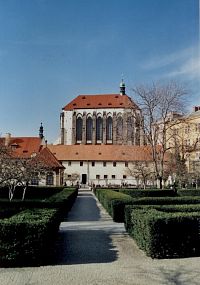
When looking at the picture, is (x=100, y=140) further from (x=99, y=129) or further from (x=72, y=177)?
(x=72, y=177)

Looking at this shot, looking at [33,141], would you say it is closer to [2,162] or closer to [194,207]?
[2,162]

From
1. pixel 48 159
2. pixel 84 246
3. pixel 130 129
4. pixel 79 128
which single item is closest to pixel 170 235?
pixel 84 246

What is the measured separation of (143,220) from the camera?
10.2 m

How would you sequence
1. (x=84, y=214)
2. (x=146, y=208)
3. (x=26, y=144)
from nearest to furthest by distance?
(x=146, y=208), (x=84, y=214), (x=26, y=144)

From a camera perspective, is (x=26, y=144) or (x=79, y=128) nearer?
(x=26, y=144)

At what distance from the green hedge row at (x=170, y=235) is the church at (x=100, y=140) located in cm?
2845

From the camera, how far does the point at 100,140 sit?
93.1 m

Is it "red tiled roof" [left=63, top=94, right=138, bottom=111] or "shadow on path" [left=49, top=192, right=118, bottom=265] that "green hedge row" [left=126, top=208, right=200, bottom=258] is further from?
"red tiled roof" [left=63, top=94, right=138, bottom=111]

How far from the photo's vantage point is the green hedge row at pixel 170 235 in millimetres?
9547

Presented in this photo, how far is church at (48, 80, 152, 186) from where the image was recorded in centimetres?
A: 4716

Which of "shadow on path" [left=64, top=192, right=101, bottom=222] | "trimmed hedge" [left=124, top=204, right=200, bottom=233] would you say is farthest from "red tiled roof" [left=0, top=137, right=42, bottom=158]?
"trimmed hedge" [left=124, top=204, right=200, bottom=233]

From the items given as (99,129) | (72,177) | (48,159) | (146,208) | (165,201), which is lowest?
(165,201)

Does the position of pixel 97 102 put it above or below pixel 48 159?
above

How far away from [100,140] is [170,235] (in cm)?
8339
